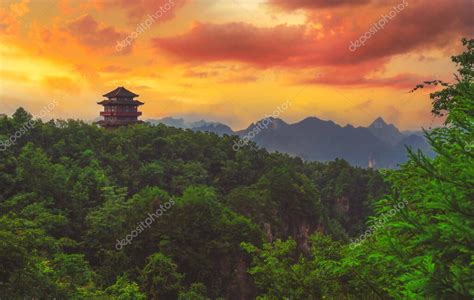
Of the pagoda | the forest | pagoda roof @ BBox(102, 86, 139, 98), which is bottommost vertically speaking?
the forest

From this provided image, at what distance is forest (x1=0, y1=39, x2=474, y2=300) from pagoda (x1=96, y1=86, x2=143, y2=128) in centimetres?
477

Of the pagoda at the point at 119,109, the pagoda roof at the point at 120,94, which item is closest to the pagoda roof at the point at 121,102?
the pagoda at the point at 119,109

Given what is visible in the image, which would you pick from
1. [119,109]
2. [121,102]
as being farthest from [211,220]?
[119,109]

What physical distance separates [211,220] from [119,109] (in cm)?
3589

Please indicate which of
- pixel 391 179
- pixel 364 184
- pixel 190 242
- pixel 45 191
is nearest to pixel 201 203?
pixel 190 242

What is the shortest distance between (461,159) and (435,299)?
6.71ft

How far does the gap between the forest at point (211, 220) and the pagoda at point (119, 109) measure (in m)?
4.77

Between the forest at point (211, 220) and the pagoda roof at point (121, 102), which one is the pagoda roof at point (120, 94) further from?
the forest at point (211, 220)

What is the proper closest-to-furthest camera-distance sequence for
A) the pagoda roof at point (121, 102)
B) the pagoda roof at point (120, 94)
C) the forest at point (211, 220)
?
1. the forest at point (211, 220)
2. the pagoda roof at point (120, 94)
3. the pagoda roof at point (121, 102)

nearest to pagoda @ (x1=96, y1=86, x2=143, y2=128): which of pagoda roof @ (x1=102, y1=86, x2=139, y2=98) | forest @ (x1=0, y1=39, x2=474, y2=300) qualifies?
pagoda roof @ (x1=102, y1=86, x2=139, y2=98)

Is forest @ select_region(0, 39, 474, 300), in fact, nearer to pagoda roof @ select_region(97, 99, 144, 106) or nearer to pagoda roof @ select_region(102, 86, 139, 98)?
pagoda roof @ select_region(97, 99, 144, 106)

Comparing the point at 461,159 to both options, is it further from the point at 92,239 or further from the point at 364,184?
the point at 364,184

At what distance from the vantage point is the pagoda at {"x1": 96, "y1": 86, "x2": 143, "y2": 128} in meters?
67.2

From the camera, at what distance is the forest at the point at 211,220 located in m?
6.98
